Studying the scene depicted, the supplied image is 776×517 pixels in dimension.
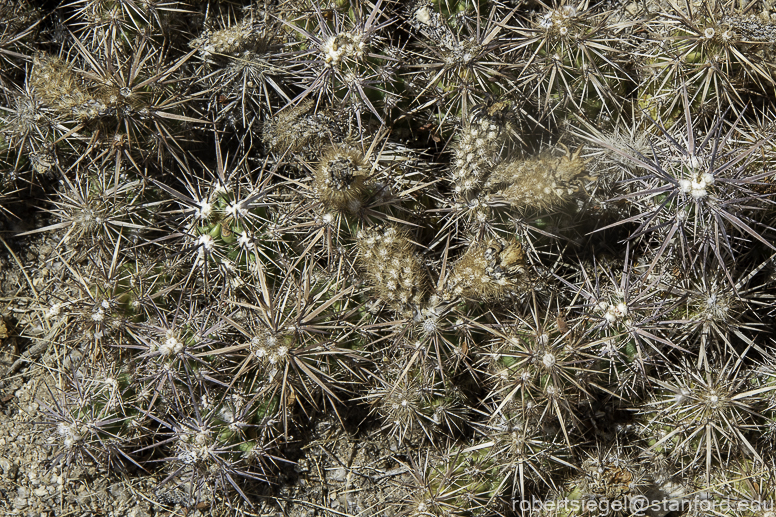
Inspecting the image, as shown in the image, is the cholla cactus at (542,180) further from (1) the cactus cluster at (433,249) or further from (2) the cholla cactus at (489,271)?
(2) the cholla cactus at (489,271)

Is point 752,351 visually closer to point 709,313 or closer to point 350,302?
point 709,313

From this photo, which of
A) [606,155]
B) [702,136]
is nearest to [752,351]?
[702,136]

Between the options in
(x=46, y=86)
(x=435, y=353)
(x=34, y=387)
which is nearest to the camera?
(x=435, y=353)

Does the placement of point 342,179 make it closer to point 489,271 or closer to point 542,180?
point 489,271

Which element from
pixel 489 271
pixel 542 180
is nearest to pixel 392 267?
pixel 489 271

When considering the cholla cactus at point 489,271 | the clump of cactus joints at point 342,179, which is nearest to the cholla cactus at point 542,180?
the cholla cactus at point 489,271

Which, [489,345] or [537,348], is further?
[489,345]

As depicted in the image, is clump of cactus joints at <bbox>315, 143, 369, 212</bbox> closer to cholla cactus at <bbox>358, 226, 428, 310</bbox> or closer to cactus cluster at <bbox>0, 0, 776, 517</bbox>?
cactus cluster at <bbox>0, 0, 776, 517</bbox>

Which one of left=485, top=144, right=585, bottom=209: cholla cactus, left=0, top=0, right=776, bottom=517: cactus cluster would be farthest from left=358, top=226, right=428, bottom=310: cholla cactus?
left=485, top=144, right=585, bottom=209: cholla cactus
